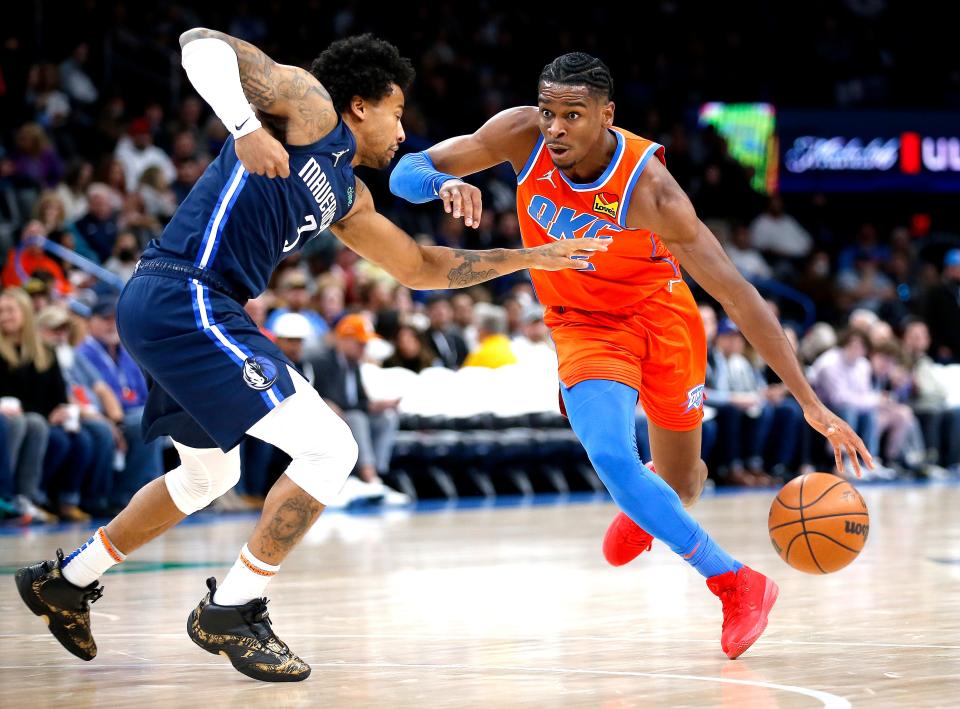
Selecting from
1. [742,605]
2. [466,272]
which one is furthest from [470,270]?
[742,605]

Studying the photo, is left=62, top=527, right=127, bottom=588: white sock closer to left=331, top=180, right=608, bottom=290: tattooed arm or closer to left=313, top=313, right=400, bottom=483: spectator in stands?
left=331, top=180, right=608, bottom=290: tattooed arm

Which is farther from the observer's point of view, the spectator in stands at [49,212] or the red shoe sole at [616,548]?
the spectator in stands at [49,212]

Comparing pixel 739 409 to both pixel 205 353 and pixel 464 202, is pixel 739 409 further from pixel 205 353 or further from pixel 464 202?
pixel 205 353

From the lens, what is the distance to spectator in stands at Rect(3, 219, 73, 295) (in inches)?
457

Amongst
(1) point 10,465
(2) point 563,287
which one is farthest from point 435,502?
(2) point 563,287

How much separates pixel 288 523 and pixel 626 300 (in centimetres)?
175

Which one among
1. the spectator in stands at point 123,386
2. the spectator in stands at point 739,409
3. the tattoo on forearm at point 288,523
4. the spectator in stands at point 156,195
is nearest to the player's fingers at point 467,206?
the tattoo on forearm at point 288,523

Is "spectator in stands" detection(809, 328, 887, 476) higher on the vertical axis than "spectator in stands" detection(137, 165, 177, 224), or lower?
lower

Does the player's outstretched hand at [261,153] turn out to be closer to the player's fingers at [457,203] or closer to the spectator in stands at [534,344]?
the player's fingers at [457,203]

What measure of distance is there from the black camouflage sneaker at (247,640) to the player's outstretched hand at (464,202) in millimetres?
1313

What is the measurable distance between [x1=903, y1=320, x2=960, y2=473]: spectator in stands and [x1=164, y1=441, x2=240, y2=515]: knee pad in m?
12.5

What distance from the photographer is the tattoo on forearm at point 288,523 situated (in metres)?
4.38

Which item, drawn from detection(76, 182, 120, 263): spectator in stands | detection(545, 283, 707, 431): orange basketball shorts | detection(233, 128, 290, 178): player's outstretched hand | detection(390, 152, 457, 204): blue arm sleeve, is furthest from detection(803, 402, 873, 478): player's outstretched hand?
detection(76, 182, 120, 263): spectator in stands

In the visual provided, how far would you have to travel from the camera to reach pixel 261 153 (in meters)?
4.21
